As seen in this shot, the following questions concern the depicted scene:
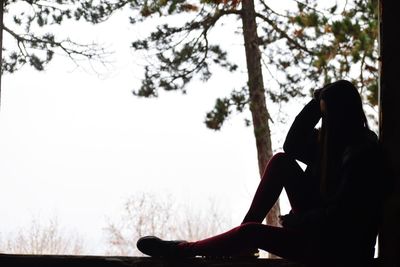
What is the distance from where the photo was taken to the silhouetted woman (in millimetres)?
2084

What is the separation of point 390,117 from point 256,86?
550cm

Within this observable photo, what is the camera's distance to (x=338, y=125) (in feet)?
7.36

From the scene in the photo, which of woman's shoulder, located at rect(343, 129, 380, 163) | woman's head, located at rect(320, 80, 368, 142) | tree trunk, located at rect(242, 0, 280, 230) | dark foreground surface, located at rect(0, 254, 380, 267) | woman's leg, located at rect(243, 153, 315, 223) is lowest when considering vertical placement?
dark foreground surface, located at rect(0, 254, 380, 267)

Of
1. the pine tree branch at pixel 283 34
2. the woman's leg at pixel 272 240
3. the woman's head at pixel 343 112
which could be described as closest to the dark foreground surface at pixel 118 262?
the woman's leg at pixel 272 240

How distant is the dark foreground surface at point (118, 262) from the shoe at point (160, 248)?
0.09 feet

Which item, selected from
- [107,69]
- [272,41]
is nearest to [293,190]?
[272,41]

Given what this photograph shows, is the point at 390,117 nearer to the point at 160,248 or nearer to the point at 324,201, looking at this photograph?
the point at 324,201

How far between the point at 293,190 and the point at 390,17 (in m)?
0.82

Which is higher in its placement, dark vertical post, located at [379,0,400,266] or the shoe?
dark vertical post, located at [379,0,400,266]

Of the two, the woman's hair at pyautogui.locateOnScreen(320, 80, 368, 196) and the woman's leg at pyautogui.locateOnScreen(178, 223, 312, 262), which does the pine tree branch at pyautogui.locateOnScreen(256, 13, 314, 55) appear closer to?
the woman's hair at pyautogui.locateOnScreen(320, 80, 368, 196)

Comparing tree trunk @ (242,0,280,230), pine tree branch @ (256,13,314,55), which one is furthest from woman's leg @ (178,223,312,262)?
pine tree branch @ (256,13,314,55)

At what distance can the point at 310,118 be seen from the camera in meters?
2.57

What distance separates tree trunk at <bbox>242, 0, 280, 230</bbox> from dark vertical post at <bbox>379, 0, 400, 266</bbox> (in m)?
5.07

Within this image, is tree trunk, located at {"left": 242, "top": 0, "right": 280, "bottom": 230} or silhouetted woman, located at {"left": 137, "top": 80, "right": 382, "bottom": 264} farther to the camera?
tree trunk, located at {"left": 242, "top": 0, "right": 280, "bottom": 230}
